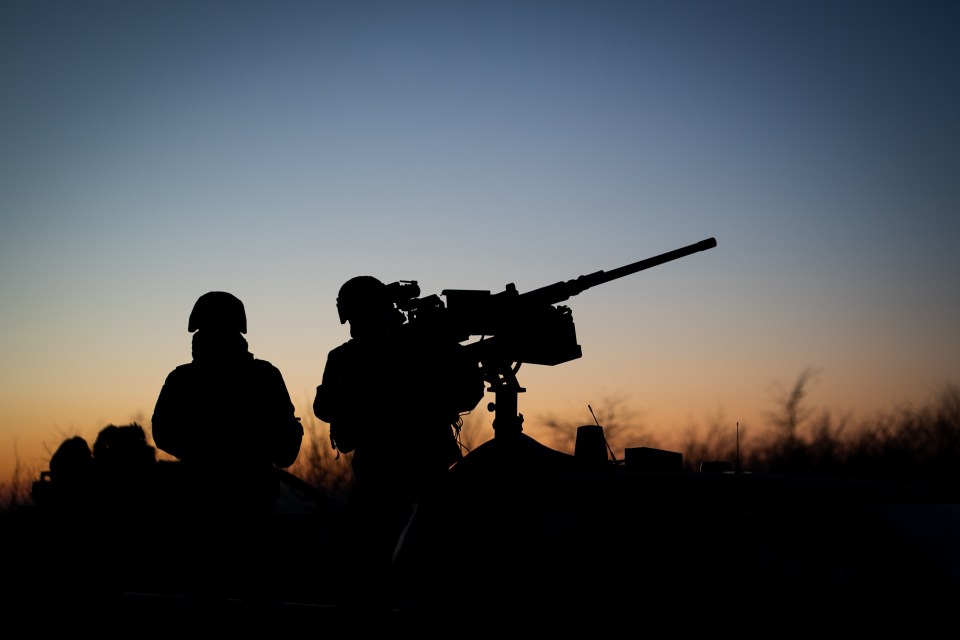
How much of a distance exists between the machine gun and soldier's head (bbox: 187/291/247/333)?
126cm

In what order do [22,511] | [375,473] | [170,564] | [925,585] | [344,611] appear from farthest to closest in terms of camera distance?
[22,511] → [170,564] → [375,473] → [344,611] → [925,585]

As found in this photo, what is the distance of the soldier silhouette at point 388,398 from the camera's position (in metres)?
5.38

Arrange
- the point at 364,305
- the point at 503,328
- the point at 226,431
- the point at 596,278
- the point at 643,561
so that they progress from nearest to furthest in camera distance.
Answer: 1. the point at 643,561
2. the point at 226,431
3. the point at 364,305
4. the point at 503,328
5. the point at 596,278

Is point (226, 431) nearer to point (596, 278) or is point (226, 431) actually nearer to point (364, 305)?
point (364, 305)

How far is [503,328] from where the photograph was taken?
7.12 m

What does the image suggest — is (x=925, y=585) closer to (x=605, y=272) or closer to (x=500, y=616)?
(x=500, y=616)

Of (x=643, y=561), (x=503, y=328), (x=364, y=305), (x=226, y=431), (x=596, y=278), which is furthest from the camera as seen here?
(x=596, y=278)

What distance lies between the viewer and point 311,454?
25.6m

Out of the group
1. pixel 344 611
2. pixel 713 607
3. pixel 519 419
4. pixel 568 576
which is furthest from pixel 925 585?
pixel 519 419

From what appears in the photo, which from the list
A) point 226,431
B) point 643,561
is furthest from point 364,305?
point 643,561

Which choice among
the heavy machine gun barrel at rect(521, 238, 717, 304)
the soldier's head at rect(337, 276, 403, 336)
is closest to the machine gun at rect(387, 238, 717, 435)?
the heavy machine gun barrel at rect(521, 238, 717, 304)

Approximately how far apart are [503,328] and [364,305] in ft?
5.26

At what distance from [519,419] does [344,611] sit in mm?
3141

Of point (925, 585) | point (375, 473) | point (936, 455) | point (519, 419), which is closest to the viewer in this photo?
point (925, 585)
